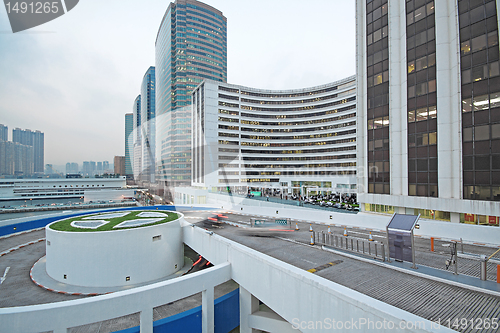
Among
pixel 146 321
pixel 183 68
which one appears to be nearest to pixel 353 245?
pixel 146 321

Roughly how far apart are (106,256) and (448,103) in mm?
30418

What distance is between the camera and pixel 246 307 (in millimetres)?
12305

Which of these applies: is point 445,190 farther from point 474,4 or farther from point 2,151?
point 2,151

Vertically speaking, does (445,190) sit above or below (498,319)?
above

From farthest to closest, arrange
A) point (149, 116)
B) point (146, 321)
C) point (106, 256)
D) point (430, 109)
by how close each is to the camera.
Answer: point (149, 116), point (430, 109), point (106, 256), point (146, 321)

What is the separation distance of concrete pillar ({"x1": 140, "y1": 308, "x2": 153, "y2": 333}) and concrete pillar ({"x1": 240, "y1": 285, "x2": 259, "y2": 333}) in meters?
4.48

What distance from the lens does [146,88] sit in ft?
589

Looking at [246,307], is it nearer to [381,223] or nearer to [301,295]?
[301,295]

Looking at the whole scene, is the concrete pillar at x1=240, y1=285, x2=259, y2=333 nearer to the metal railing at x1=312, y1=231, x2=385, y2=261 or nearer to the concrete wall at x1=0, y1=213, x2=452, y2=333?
the concrete wall at x1=0, y1=213, x2=452, y2=333

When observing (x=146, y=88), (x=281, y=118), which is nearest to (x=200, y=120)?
(x=281, y=118)

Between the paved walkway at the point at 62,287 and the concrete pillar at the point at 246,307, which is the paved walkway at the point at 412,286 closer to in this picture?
the concrete pillar at the point at 246,307

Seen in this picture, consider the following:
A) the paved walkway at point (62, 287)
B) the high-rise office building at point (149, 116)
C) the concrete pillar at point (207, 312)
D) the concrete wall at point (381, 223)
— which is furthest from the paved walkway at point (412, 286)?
the high-rise office building at point (149, 116)

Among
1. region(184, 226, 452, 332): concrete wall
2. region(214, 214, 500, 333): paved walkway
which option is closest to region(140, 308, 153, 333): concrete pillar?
region(184, 226, 452, 332): concrete wall

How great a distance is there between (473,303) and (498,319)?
895mm
